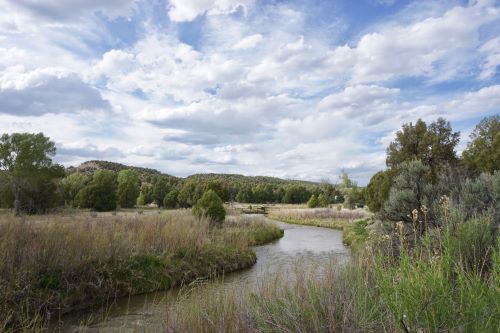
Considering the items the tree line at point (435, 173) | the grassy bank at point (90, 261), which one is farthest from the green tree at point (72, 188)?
the tree line at point (435, 173)

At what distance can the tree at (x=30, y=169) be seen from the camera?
33.9 meters

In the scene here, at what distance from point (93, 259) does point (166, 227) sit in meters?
3.77

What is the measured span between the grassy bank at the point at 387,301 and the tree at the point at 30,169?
3393cm

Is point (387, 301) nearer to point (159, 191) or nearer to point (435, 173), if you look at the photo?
point (435, 173)

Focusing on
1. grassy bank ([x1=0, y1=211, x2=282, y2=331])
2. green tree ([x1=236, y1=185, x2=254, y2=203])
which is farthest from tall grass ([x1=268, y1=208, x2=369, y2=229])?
green tree ([x1=236, y1=185, x2=254, y2=203])

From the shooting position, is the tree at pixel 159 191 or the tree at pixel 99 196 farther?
the tree at pixel 159 191

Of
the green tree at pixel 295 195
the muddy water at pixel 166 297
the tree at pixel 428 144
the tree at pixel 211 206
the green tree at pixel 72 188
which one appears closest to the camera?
the muddy water at pixel 166 297

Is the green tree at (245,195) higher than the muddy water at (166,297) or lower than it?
higher

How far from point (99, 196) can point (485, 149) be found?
32482 millimetres

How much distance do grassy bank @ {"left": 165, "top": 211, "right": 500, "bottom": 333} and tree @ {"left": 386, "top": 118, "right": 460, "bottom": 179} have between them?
10004mm

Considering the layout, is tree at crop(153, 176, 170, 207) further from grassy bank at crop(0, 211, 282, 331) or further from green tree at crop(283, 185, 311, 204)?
grassy bank at crop(0, 211, 282, 331)

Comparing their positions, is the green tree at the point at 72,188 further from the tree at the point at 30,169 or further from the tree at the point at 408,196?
the tree at the point at 408,196

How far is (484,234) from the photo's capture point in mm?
5023

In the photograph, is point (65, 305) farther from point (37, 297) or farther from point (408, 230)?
point (408, 230)
